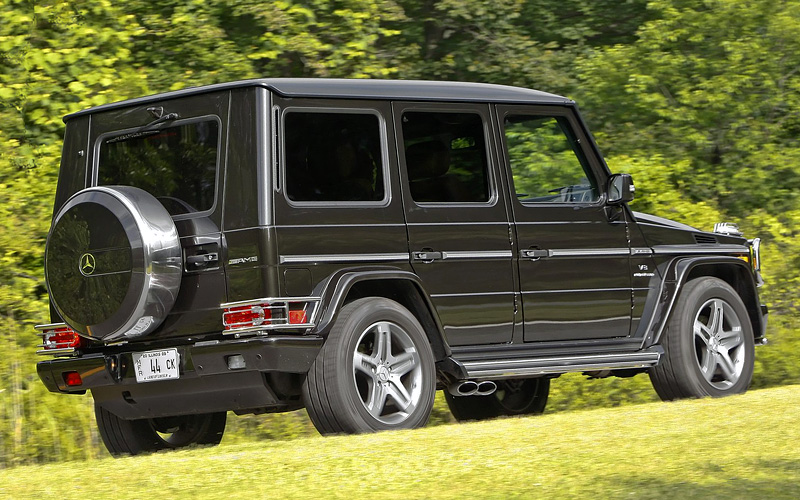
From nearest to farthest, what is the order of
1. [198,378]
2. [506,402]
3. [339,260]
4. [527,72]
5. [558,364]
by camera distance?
[198,378], [339,260], [558,364], [506,402], [527,72]

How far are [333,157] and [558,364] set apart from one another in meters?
1.96

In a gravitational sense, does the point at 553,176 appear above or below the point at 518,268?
above

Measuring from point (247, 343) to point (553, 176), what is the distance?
2.86 metres

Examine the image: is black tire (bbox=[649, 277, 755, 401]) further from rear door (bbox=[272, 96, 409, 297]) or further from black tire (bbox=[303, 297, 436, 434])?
rear door (bbox=[272, 96, 409, 297])

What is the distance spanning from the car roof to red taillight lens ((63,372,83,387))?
156 cm

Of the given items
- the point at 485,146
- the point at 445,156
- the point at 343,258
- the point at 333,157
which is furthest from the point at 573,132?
the point at 343,258

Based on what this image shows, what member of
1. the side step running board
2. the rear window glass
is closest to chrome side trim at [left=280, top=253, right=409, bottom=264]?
the rear window glass

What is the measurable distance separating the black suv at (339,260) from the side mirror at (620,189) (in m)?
0.01

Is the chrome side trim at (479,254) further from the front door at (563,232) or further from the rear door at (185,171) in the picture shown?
the rear door at (185,171)

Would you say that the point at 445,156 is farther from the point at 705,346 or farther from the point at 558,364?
the point at 705,346

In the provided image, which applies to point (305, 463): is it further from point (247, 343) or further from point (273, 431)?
point (273, 431)

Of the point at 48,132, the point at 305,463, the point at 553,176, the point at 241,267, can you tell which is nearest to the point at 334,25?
the point at 48,132

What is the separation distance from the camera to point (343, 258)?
23.3ft

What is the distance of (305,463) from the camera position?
5.51 meters
